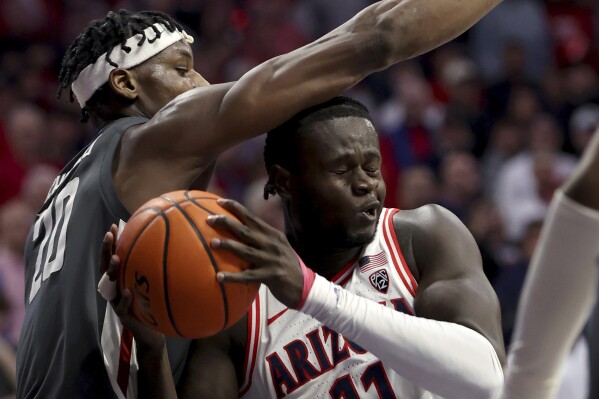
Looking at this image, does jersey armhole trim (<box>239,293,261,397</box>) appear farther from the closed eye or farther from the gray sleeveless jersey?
the closed eye

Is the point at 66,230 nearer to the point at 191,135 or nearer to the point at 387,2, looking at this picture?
the point at 191,135

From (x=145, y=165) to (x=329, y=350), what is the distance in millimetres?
849

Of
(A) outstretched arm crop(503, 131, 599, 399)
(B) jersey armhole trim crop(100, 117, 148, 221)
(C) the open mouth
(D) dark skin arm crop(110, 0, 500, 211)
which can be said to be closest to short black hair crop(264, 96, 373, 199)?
(D) dark skin arm crop(110, 0, 500, 211)

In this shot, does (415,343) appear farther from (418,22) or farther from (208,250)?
(418,22)

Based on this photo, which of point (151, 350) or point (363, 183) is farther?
point (363, 183)

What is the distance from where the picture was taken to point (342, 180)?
336cm

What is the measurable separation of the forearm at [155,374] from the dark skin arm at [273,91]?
1.61ft

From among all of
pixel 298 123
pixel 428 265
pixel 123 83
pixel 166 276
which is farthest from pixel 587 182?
pixel 123 83

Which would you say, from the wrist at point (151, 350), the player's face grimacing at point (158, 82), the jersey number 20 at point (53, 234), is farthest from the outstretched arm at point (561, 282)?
the player's face grimacing at point (158, 82)

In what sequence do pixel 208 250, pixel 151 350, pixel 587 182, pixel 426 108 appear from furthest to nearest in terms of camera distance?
pixel 426 108
pixel 151 350
pixel 208 250
pixel 587 182

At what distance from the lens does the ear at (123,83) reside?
3803 millimetres

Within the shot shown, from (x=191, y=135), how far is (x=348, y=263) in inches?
28.1

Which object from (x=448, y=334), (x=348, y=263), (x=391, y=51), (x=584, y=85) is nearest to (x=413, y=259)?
(x=348, y=263)

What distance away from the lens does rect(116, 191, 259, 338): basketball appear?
2783 millimetres
